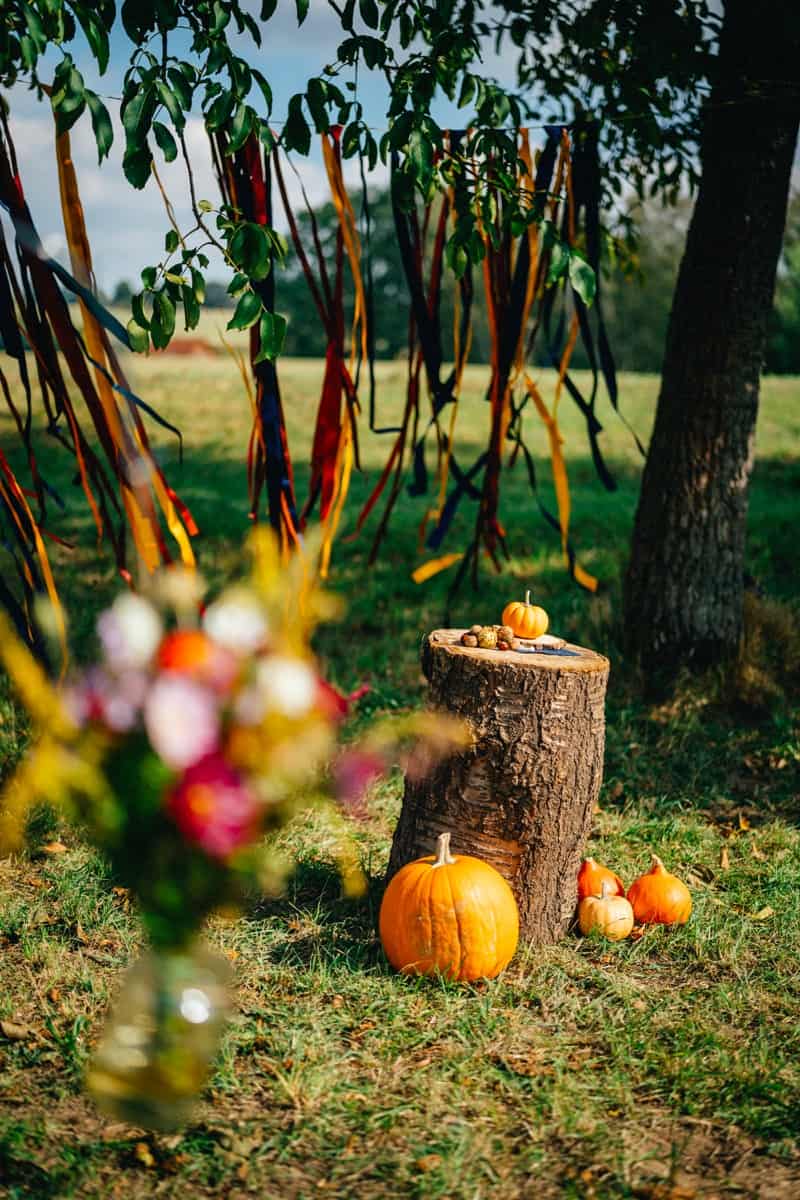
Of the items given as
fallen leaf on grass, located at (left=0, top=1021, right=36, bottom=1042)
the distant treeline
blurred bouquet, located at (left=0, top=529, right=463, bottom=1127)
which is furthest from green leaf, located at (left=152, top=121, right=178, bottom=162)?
the distant treeline

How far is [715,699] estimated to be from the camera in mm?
4934

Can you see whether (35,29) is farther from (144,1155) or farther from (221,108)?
(144,1155)

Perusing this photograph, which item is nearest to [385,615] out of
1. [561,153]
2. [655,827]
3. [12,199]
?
[655,827]

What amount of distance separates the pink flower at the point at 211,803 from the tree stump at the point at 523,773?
164 centimetres

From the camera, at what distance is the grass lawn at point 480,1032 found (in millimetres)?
2055

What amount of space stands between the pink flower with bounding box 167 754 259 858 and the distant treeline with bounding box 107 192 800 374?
17.9m

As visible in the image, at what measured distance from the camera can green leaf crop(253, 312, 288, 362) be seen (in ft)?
8.02

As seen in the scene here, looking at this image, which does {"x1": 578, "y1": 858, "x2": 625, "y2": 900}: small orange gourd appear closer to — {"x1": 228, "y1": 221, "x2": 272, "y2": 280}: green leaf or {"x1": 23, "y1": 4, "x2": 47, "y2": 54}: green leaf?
{"x1": 228, "y1": 221, "x2": 272, "y2": 280}: green leaf

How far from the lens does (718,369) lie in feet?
15.4

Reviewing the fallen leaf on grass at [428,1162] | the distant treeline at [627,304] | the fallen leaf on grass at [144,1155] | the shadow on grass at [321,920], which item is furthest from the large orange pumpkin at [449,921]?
the distant treeline at [627,304]

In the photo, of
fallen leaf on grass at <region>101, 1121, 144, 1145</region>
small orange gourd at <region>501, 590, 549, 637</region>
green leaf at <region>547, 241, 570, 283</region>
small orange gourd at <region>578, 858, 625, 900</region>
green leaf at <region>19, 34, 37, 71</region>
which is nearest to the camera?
green leaf at <region>19, 34, 37, 71</region>

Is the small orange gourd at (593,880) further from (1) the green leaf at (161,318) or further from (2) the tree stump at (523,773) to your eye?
(1) the green leaf at (161,318)

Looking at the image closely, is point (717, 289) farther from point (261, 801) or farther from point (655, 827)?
point (261, 801)

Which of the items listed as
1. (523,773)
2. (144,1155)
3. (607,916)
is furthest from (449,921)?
(144,1155)
